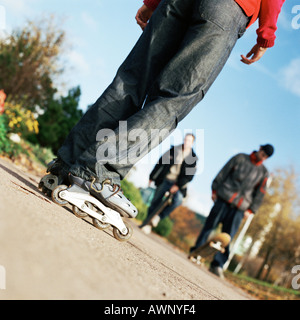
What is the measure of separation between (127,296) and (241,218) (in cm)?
610

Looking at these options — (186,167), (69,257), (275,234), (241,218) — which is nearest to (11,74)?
(186,167)

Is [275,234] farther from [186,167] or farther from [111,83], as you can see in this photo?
[111,83]

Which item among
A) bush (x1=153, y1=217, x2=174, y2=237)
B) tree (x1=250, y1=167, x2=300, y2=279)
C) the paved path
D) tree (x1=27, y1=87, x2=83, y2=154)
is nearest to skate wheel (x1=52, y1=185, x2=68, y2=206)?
the paved path

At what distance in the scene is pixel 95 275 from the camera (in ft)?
3.94

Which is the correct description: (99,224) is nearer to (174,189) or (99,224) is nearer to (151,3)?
(151,3)

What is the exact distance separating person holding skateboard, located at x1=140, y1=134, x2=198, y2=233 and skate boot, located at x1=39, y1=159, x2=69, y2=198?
5.90 meters

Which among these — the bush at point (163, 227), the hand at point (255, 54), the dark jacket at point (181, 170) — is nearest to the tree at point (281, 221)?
the bush at point (163, 227)

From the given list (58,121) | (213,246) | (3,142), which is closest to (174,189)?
(213,246)

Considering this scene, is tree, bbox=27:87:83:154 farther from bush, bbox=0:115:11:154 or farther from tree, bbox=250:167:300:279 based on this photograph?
tree, bbox=250:167:300:279

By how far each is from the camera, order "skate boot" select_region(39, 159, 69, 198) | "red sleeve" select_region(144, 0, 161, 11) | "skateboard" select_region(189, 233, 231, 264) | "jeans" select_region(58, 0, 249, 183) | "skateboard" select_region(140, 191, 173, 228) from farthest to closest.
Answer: "skateboard" select_region(140, 191, 173, 228)
"skateboard" select_region(189, 233, 231, 264)
"red sleeve" select_region(144, 0, 161, 11)
"skate boot" select_region(39, 159, 69, 198)
"jeans" select_region(58, 0, 249, 183)

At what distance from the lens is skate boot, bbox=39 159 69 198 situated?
271 cm

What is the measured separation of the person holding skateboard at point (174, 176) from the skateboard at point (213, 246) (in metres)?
1.85

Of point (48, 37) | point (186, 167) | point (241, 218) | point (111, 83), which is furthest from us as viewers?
point (48, 37)

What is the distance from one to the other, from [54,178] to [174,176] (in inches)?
239
